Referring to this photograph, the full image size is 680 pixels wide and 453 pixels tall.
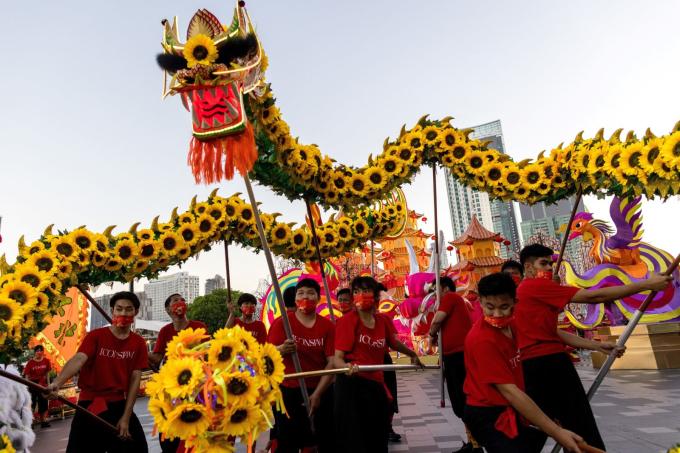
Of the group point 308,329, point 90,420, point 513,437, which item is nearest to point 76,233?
point 90,420

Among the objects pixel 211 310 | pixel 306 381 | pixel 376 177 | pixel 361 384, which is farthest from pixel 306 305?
pixel 211 310

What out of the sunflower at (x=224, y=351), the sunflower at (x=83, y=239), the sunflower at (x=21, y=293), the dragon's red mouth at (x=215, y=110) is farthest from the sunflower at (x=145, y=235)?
the sunflower at (x=224, y=351)

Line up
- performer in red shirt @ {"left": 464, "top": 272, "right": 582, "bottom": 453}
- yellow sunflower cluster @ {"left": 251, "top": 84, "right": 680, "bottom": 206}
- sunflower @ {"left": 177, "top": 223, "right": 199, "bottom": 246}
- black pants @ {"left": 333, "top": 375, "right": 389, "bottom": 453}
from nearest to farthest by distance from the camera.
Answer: performer in red shirt @ {"left": 464, "top": 272, "right": 582, "bottom": 453}
black pants @ {"left": 333, "top": 375, "right": 389, "bottom": 453}
yellow sunflower cluster @ {"left": 251, "top": 84, "right": 680, "bottom": 206}
sunflower @ {"left": 177, "top": 223, "right": 199, "bottom": 246}

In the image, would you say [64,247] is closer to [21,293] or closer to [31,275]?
[31,275]

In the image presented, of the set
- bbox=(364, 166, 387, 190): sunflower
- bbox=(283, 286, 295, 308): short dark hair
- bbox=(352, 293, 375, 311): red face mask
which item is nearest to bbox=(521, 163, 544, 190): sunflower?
bbox=(364, 166, 387, 190): sunflower

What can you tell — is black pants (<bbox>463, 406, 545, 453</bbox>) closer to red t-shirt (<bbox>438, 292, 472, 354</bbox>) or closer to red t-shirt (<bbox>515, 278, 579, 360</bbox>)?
red t-shirt (<bbox>515, 278, 579, 360</bbox>)

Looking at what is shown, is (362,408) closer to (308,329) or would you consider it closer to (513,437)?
(308,329)

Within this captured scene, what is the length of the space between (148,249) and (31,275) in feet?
3.64

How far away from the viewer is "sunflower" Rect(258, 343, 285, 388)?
1.74 m

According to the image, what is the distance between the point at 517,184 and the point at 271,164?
2.40 m

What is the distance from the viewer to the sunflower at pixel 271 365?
5.70ft

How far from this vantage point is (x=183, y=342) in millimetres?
1824

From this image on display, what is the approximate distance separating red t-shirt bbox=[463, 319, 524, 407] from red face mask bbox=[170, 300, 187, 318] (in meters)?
3.20

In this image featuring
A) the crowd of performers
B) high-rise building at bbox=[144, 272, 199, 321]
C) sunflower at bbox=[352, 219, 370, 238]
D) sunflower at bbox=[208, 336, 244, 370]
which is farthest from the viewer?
high-rise building at bbox=[144, 272, 199, 321]
